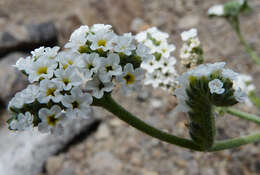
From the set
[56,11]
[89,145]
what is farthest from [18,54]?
[89,145]

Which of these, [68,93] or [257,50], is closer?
[68,93]

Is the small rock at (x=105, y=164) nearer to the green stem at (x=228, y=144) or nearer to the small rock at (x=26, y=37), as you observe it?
the green stem at (x=228, y=144)

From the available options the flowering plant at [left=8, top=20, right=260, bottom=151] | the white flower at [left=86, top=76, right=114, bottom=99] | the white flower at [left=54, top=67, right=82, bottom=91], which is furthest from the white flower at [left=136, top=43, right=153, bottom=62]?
the white flower at [left=54, top=67, right=82, bottom=91]

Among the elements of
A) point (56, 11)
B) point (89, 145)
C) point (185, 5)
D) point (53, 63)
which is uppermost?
point (56, 11)

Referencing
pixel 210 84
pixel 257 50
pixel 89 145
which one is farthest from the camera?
pixel 257 50

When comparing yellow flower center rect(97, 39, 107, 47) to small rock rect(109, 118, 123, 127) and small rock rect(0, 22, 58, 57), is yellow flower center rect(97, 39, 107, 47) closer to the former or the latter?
small rock rect(109, 118, 123, 127)

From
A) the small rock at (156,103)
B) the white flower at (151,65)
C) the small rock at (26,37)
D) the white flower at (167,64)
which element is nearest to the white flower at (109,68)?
the white flower at (151,65)

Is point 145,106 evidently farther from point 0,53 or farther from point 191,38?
point 0,53

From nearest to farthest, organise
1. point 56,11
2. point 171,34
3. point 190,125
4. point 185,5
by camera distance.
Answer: point 190,125 → point 171,34 → point 185,5 → point 56,11
